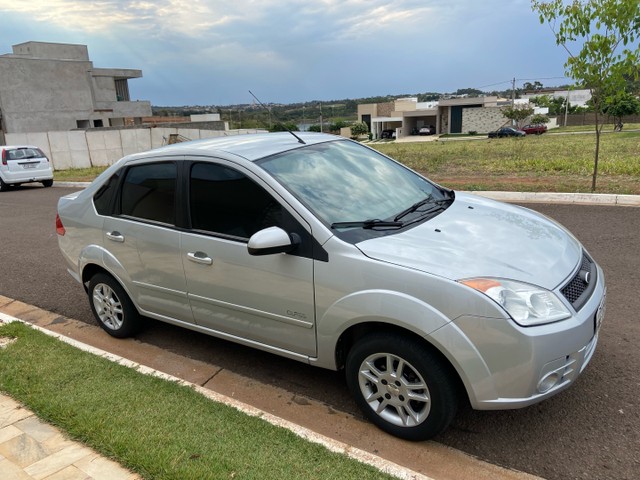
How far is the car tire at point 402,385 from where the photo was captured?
2.70m

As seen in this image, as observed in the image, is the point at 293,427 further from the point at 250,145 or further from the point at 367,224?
the point at 250,145

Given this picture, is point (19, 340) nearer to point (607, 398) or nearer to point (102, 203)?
point (102, 203)

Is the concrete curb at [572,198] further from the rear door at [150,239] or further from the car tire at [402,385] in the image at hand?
the car tire at [402,385]

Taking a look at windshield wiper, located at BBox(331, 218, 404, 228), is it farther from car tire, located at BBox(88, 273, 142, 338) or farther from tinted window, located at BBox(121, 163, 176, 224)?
car tire, located at BBox(88, 273, 142, 338)

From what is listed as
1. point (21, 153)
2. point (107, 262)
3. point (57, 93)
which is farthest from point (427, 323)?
point (57, 93)

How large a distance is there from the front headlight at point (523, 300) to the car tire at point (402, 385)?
18.2 inches

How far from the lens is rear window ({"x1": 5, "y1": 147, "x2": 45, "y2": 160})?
711 inches

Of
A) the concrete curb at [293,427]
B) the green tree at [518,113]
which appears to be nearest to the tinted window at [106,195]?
the concrete curb at [293,427]

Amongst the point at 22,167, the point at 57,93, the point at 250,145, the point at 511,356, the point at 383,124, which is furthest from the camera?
the point at 383,124

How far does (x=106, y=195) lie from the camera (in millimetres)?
4391

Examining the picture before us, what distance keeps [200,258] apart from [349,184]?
1.19 metres

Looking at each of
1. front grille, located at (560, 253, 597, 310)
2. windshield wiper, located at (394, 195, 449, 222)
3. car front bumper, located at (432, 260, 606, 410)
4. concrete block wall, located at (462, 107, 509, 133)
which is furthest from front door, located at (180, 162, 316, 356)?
concrete block wall, located at (462, 107, 509, 133)

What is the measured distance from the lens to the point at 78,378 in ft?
12.0

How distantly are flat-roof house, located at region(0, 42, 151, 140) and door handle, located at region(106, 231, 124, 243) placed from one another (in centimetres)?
4520
